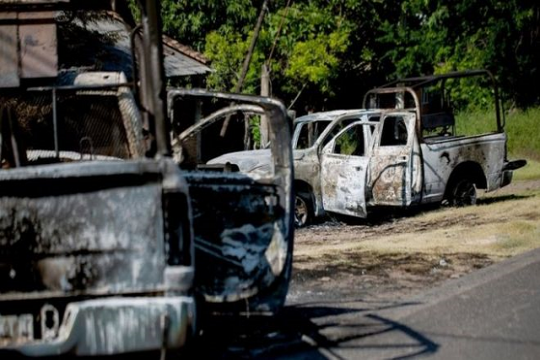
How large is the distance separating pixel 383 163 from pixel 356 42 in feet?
51.5

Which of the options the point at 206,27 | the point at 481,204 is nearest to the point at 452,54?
the point at 206,27

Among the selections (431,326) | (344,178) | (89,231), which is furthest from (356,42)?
(89,231)

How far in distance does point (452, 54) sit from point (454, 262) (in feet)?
70.9

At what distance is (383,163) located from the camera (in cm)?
1515

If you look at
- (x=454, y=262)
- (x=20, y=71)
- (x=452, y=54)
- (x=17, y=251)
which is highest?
(x=452, y=54)

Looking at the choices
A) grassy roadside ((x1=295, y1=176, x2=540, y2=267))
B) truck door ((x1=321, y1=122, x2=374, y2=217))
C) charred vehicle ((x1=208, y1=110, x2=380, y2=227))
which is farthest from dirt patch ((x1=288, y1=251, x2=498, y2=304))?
charred vehicle ((x1=208, y1=110, x2=380, y2=227))

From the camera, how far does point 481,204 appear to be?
55.4ft

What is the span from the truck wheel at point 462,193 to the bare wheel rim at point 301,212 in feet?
8.96

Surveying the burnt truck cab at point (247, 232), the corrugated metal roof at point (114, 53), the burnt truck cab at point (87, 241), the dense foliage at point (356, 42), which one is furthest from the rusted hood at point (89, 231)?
the dense foliage at point (356, 42)

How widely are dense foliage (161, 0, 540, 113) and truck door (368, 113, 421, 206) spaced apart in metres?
10.6

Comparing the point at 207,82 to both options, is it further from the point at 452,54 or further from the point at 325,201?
the point at 325,201

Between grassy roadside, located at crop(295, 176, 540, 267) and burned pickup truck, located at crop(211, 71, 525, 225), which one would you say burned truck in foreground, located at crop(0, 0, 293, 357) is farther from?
burned pickup truck, located at crop(211, 71, 525, 225)

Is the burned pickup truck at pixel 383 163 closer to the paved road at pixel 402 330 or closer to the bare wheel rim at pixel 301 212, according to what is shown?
the bare wheel rim at pixel 301 212

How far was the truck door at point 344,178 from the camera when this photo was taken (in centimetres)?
1457
